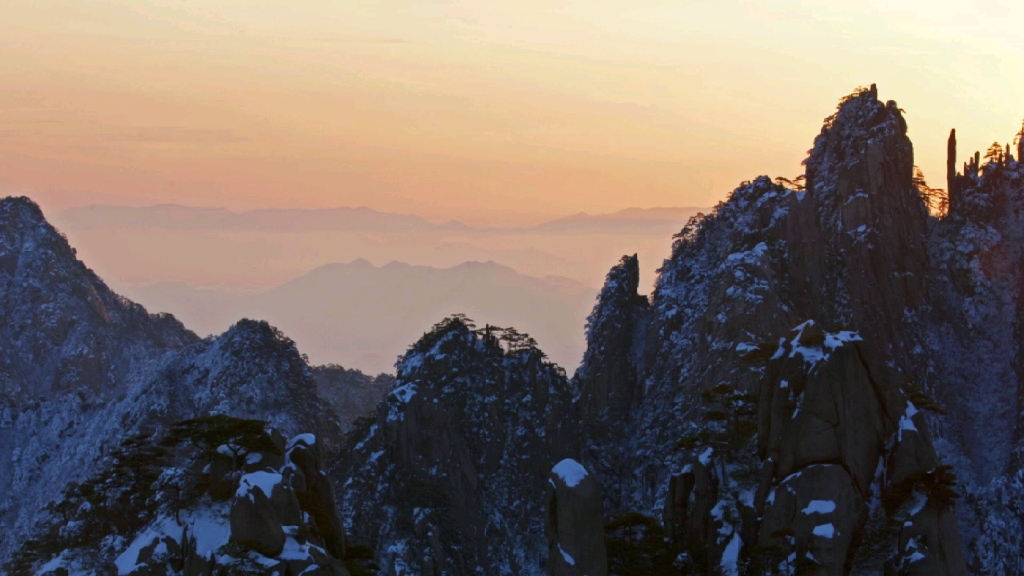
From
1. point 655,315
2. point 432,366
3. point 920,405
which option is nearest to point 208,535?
point 920,405

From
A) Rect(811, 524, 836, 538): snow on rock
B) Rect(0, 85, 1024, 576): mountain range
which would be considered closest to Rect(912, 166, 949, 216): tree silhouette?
Rect(0, 85, 1024, 576): mountain range

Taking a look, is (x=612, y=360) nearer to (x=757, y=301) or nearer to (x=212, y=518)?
(x=757, y=301)

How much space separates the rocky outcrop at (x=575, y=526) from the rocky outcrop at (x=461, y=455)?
6747 cm

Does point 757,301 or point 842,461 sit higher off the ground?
point 842,461

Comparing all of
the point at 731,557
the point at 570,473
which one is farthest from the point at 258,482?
the point at 731,557

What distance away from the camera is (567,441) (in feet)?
549

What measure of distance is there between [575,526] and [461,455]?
3265 inches

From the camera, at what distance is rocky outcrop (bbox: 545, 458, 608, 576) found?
259 ft

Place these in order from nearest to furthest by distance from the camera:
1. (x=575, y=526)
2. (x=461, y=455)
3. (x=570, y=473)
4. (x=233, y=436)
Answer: (x=575, y=526)
(x=570, y=473)
(x=233, y=436)
(x=461, y=455)

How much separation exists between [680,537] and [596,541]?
49.4 ft

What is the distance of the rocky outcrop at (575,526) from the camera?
79.0 meters

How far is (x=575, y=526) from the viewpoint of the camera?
79.1 m

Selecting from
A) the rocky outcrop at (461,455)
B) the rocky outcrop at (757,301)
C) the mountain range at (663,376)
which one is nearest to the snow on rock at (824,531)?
the rocky outcrop at (757,301)

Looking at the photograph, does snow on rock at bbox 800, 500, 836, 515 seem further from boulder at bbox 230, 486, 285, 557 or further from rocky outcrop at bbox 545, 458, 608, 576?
boulder at bbox 230, 486, 285, 557
